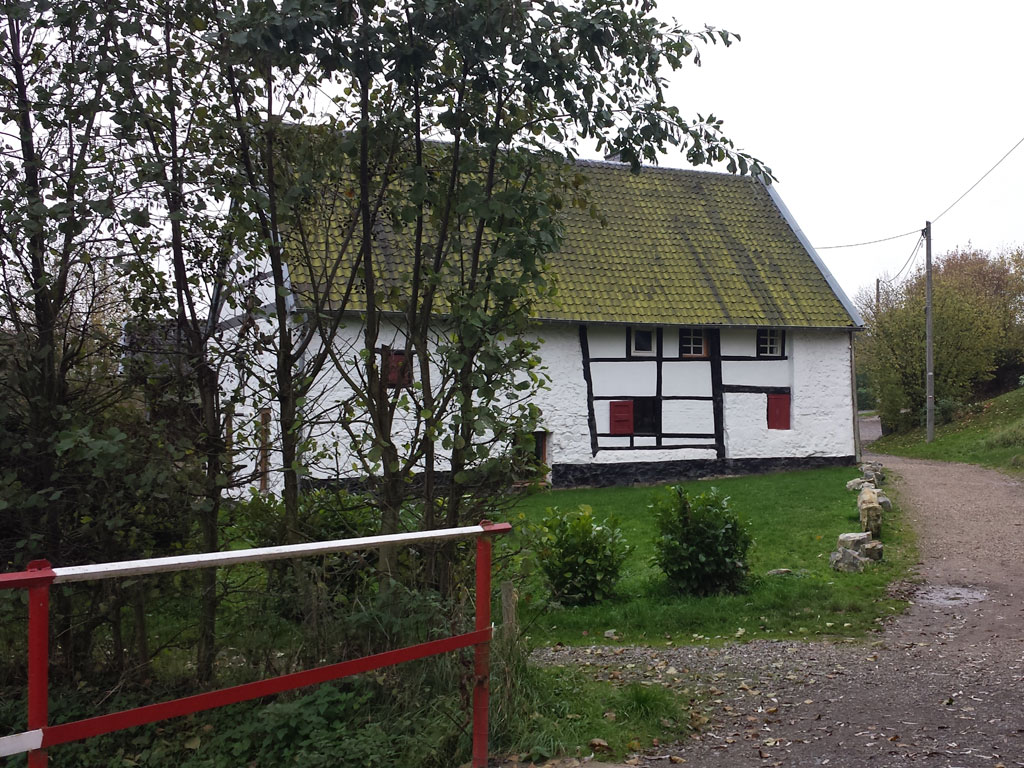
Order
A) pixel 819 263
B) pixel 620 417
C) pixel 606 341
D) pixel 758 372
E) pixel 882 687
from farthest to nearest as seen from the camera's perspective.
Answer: pixel 819 263 → pixel 758 372 → pixel 620 417 → pixel 606 341 → pixel 882 687

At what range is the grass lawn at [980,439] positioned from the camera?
2128cm

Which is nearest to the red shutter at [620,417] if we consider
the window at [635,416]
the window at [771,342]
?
the window at [635,416]

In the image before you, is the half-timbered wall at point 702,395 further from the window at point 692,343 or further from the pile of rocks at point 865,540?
the pile of rocks at point 865,540

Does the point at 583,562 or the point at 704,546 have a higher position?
the point at 704,546

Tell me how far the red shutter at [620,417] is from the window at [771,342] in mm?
3529

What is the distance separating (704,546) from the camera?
8656 millimetres

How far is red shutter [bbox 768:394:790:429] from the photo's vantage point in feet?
65.6

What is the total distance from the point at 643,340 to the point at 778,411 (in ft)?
12.0

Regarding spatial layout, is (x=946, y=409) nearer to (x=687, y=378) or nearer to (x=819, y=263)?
(x=819, y=263)

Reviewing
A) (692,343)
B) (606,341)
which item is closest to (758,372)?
(692,343)

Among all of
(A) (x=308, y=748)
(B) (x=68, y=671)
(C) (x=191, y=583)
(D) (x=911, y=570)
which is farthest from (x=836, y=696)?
(D) (x=911, y=570)

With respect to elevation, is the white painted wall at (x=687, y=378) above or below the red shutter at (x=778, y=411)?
above

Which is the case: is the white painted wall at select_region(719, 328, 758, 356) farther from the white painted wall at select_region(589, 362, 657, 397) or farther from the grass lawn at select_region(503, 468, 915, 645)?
the grass lawn at select_region(503, 468, 915, 645)

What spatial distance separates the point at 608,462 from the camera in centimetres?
1877
